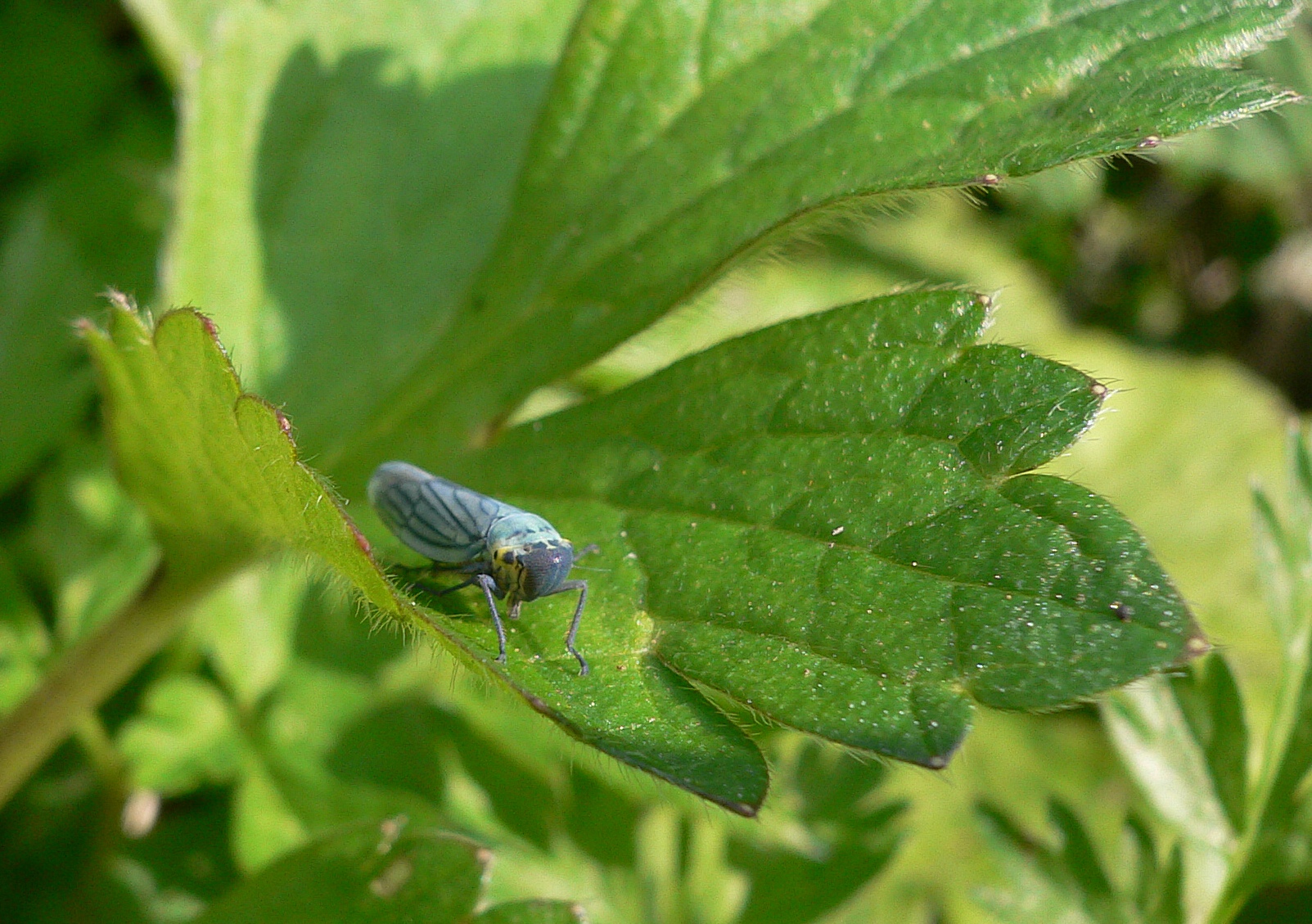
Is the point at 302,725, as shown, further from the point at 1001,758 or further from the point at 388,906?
the point at 1001,758

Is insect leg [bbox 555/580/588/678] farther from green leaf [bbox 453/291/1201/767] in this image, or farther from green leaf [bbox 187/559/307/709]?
green leaf [bbox 187/559/307/709]

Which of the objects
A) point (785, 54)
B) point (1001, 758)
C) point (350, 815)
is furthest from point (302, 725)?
point (1001, 758)

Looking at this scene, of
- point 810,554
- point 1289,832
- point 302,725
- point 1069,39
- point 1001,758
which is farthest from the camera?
point 1001,758

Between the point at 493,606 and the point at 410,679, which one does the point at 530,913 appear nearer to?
the point at 493,606

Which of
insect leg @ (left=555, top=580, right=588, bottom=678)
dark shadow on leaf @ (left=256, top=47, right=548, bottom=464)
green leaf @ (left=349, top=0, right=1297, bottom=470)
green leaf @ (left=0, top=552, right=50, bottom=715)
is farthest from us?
green leaf @ (left=0, top=552, right=50, bottom=715)

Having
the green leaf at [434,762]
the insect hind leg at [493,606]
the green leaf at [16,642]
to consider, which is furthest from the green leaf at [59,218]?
A: the insect hind leg at [493,606]

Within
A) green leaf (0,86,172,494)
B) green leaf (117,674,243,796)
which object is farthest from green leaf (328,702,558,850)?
green leaf (0,86,172,494)

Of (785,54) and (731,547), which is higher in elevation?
(785,54)

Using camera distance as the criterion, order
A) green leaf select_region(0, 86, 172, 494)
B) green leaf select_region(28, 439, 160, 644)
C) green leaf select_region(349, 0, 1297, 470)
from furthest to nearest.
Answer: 1. green leaf select_region(0, 86, 172, 494)
2. green leaf select_region(28, 439, 160, 644)
3. green leaf select_region(349, 0, 1297, 470)
